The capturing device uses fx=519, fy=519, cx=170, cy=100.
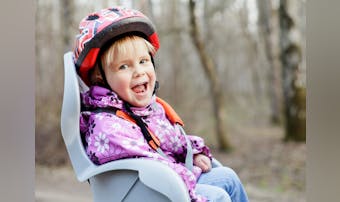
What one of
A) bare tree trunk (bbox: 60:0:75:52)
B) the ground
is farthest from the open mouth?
bare tree trunk (bbox: 60:0:75:52)

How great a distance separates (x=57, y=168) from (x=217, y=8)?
133cm

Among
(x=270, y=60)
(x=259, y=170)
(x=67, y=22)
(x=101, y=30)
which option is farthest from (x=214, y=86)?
(x=101, y=30)

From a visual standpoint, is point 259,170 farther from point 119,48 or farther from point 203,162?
point 119,48

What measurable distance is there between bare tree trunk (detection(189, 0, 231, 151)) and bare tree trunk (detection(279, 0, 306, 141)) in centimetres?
38

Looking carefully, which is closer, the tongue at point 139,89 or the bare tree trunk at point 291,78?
the tongue at point 139,89

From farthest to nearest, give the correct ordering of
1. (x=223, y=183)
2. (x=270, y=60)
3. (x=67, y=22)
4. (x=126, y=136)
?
1. (x=270, y=60)
2. (x=67, y=22)
3. (x=223, y=183)
4. (x=126, y=136)

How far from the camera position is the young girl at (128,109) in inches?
45.1

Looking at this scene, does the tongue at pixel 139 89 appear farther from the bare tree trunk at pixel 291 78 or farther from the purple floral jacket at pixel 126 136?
the bare tree trunk at pixel 291 78

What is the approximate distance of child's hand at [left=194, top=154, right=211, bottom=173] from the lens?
4.20 feet

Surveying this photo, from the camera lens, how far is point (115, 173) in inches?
44.8

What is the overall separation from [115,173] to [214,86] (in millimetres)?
2013

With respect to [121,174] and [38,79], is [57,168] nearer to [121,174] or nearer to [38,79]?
[38,79]

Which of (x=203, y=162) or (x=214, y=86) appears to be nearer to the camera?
(x=203, y=162)

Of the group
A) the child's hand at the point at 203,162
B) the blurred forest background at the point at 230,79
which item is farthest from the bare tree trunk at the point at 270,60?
the child's hand at the point at 203,162
